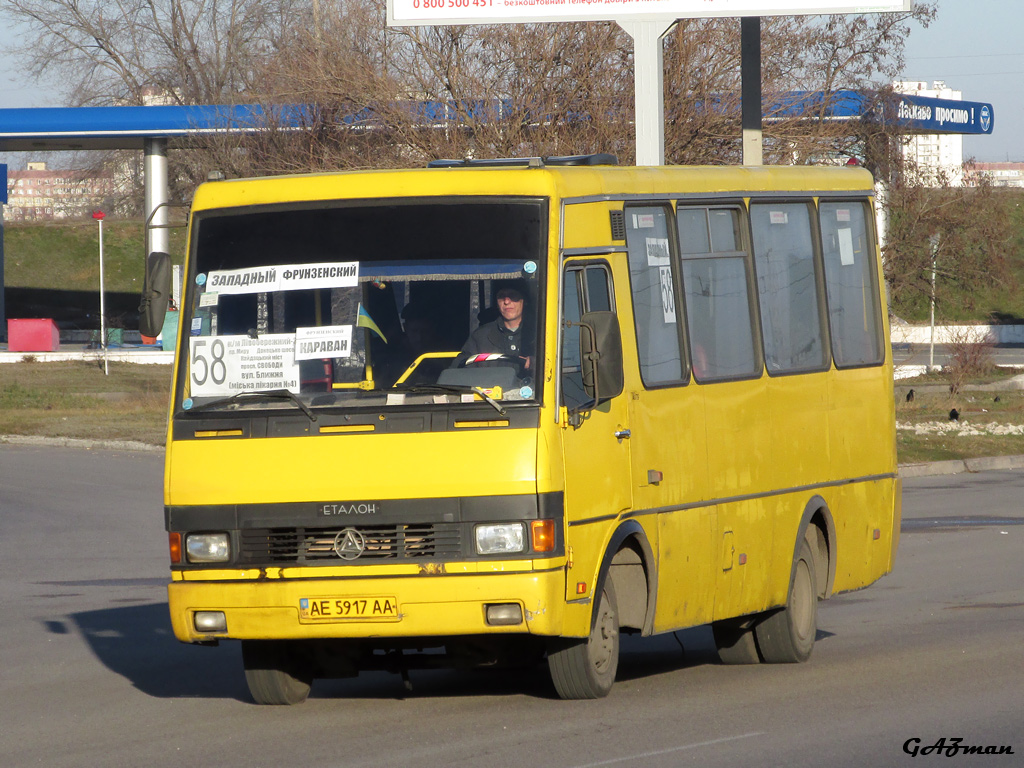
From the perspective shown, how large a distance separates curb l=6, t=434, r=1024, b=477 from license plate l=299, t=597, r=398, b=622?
1725 cm

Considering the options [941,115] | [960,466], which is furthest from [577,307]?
[941,115]

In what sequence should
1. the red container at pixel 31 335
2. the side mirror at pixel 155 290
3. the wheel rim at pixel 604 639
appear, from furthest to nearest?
1. the red container at pixel 31 335
2. the side mirror at pixel 155 290
3. the wheel rim at pixel 604 639

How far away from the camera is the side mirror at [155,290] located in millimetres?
8055


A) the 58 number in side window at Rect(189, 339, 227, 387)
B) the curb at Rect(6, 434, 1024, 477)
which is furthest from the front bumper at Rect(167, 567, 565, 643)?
the curb at Rect(6, 434, 1024, 477)

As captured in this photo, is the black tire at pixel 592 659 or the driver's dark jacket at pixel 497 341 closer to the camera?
the driver's dark jacket at pixel 497 341

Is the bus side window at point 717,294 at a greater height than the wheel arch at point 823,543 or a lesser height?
greater

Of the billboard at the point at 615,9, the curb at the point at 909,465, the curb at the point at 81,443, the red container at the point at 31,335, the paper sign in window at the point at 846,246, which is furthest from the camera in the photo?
the red container at the point at 31,335

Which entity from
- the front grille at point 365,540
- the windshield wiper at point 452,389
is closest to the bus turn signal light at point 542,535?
the front grille at point 365,540

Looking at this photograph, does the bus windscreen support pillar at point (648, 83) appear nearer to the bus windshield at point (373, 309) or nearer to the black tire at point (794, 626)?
the black tire at point (794, 626)

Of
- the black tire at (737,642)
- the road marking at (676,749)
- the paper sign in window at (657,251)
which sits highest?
the paper sign in window at (657,251)

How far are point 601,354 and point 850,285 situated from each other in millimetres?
3992

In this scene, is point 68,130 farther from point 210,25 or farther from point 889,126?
point 889,126

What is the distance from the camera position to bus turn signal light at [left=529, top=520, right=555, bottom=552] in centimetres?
726

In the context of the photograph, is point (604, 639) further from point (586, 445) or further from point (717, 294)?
point (717, 294)
